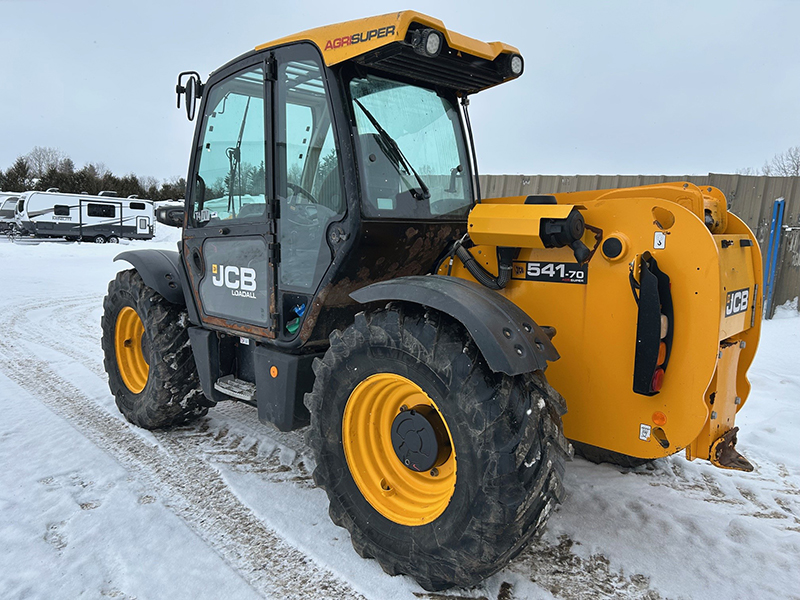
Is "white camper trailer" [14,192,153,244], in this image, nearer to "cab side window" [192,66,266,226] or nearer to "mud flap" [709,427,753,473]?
"cab side window" [192,66,266,226]

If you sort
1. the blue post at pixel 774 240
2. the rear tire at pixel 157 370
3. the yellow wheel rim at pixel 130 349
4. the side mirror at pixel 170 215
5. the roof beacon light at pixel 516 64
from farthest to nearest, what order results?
the blue post at pixel 774 240
the yellow wheel rim at pixel 130 349
the rear tire at pixel 157 370
the side mirror at pixel 170 215
the roof beacon light at pixel 516 64

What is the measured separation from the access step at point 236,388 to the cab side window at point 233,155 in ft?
3.47

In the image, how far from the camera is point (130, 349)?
4.82m

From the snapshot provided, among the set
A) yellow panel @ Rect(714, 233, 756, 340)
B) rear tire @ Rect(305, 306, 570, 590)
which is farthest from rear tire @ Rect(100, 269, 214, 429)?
yellow panel @ Rect(714, 233, 756, 340)

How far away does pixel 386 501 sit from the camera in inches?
107

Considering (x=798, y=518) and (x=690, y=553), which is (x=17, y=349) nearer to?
Answer: (x=690, y=553)

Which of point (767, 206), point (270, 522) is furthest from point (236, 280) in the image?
point (767, 206)

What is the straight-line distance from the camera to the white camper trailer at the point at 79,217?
26.7 m

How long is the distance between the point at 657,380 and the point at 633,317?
0.92 ft

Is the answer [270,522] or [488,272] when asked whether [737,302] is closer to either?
[488,272]

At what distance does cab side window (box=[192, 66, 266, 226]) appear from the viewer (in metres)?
3.39

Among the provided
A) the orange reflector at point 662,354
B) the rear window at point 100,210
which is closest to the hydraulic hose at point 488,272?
the orange reflector at point 662,354

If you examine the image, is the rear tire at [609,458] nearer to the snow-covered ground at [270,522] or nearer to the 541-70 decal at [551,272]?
the snow-covered ground at [270,522]

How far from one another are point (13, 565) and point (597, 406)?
2.77 m
